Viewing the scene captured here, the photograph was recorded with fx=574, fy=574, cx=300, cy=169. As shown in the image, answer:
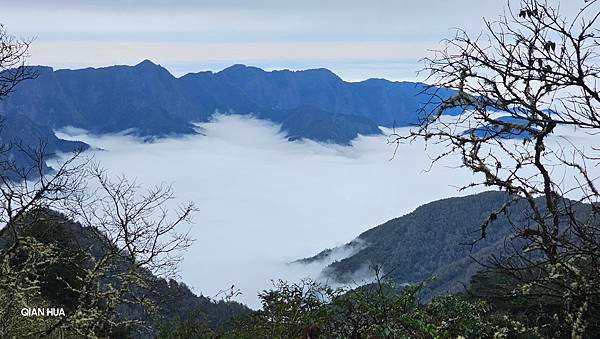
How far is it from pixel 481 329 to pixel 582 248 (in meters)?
2.09

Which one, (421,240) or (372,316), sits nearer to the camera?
(372,316)

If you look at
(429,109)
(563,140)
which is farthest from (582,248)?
(429,109)

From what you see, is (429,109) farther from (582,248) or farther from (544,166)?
(582,248)

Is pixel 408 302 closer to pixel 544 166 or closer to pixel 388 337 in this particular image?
pixel 388 337

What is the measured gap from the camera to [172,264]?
46.9 ft

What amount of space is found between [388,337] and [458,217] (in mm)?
102986

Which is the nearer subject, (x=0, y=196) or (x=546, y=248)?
(x=546, y=248)

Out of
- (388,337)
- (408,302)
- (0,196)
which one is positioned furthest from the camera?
(0,196)

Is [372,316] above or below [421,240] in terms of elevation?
below

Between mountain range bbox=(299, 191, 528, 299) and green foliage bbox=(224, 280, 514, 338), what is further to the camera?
mountain range bbox=(299, 191, 528, 299)

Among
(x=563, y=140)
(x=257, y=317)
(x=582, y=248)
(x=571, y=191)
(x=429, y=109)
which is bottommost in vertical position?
(x=257, y=317)

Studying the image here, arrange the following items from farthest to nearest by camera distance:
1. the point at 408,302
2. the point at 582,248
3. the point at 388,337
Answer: the point at 408,302 → the point at 388,337 → the point at 582,248

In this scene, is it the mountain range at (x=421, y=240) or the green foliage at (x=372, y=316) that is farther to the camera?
the mountain range at (x=421, y=240)

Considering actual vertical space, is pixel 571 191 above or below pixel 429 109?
below
